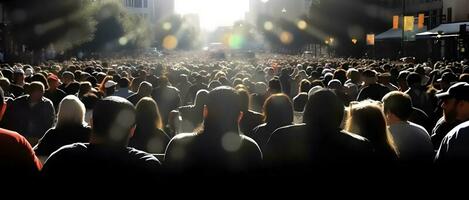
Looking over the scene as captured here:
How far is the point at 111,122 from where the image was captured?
164 inches

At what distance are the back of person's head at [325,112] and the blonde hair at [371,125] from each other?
63cm

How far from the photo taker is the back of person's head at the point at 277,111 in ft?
26.8

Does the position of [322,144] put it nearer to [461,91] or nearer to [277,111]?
[461,91]

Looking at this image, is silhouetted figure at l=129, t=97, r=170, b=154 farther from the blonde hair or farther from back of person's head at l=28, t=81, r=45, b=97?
back of person's head at l=28, t=81, r=45, b=97

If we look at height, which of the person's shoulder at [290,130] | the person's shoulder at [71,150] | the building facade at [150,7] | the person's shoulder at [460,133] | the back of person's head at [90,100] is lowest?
the back of person's head at [90,100]

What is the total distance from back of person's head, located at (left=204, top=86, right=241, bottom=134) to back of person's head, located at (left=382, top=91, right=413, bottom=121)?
7.02 ft

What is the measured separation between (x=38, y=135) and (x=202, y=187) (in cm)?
521

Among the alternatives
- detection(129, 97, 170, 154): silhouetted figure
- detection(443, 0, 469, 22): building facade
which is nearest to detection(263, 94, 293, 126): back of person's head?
detection(129, 97, 170, 154): silhouetted figure

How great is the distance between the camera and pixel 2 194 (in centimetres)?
438

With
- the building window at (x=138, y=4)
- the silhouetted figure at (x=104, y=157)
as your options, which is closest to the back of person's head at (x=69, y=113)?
the silhouetted figure at (x=104, y=157)

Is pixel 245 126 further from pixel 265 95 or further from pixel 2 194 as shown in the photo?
pixel 2 194

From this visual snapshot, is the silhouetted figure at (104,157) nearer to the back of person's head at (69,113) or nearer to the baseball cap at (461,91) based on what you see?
the back of person's head at (69,113)

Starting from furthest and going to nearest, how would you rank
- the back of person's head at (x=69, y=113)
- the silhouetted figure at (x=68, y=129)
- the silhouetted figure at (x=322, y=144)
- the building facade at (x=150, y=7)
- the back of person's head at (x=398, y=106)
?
the building facade at (x=150, y=7) → the back of person's head at (x=69, y=113) → the silhouetted figure at (x=68, y=129) → the back of person's head at (x=398, y=106) → the silhouetted figure at (x=322, y=144)

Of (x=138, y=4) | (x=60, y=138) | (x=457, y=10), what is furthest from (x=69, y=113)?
(x=138, y=4)
